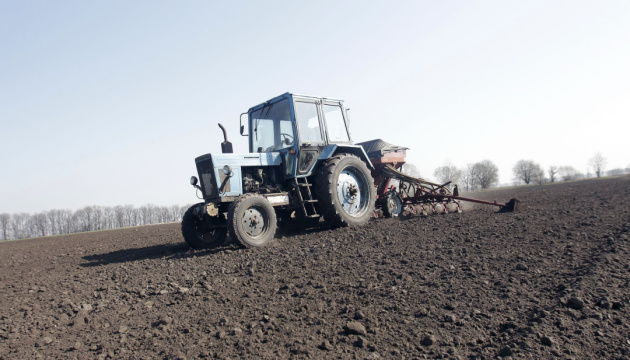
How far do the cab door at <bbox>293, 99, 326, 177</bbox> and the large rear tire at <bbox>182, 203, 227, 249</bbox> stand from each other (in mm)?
1720

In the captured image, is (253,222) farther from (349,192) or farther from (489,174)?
(489,174)

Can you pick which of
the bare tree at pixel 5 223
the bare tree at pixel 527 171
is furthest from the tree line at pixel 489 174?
the bare tree at pixel 5 223

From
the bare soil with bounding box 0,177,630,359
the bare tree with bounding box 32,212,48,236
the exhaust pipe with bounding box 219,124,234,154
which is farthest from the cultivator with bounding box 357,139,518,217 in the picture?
the bare tree with bounding box 32,212,48,236

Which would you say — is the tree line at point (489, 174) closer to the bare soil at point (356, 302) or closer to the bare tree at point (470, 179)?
the bare tree at point (470, 179)

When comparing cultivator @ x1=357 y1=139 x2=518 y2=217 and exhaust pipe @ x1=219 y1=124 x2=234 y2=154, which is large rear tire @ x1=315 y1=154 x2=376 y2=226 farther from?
exhaust pipe @ x1=219 y1=124 x2=234 y2=154

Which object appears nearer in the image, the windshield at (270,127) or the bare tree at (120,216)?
the windshield at (270,127)

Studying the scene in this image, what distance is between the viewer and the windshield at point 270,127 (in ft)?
25.3

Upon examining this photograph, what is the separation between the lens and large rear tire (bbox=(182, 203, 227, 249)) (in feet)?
23.2

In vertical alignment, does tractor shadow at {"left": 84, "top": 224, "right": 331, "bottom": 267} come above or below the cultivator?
below

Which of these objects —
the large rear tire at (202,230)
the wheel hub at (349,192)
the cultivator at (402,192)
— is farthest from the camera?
the cultivator at (402,192)

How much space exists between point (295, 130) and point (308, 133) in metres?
0.37

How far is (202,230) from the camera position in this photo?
724cm

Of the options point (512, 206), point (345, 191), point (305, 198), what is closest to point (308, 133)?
point (305, 198)

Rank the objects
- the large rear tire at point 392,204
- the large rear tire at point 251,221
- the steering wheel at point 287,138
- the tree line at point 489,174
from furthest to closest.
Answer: the tree line at point 489,174 → the large rear tire at point 392,204 → the steering wheel at point 287,138 → the large rear tire at point 251,221
